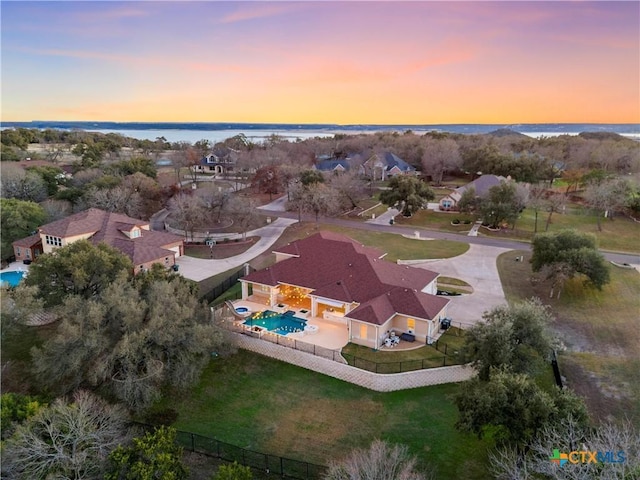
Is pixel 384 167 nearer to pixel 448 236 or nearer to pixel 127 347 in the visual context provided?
pixel 448 236

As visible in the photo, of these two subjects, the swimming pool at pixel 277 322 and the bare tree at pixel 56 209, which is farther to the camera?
the bare tree at pixel 56 209

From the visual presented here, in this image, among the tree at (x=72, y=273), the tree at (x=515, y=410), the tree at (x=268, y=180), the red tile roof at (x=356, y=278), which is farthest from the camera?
the tree at (x=268, y=180)

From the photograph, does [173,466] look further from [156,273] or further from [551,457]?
[156,273]

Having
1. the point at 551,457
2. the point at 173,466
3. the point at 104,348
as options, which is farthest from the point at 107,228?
the point at 551,457

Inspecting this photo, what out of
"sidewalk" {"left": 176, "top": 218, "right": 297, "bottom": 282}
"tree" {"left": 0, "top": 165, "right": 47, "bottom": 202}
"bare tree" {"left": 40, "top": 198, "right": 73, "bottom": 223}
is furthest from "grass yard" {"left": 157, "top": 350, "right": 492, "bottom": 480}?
"tree" {"left": 0, "top": 165, "right": 47, "bottom": 202}

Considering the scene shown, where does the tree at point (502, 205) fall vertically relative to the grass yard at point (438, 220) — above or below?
above

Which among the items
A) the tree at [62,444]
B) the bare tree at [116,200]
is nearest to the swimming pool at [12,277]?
the bare tree at [116,200]

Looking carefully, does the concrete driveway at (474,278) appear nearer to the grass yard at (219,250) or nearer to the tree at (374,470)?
the tree at (374,470)
